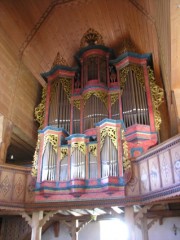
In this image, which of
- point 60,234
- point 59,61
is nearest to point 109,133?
point 59,61

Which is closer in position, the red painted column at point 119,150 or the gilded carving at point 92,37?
the red painted column at point 119,150

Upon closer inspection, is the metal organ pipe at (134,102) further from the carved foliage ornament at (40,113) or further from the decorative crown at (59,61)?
the carved foliage ornament at (40,113)

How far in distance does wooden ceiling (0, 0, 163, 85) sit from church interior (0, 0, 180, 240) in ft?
0.15

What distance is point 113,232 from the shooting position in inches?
472

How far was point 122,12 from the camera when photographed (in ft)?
39.7

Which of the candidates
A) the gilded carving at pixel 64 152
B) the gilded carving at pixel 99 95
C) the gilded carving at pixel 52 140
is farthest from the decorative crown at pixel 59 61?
the gilded carving at pixel 64 152

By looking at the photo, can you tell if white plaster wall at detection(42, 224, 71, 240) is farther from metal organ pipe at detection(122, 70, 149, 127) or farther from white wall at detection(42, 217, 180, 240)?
metal organ pipe at detection(122, 70, 149, 127)

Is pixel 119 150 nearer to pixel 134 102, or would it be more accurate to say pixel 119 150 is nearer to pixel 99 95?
pixel 134 102

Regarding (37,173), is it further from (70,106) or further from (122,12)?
(122,12)

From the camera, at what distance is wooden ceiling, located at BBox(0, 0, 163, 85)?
11.6 m

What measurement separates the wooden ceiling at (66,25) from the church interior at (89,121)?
45 mm

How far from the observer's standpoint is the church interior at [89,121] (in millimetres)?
8492

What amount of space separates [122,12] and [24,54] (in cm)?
464

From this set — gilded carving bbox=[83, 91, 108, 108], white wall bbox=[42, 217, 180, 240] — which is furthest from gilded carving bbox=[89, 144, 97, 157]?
white wall bbox=[42, 217, 180, 240]
